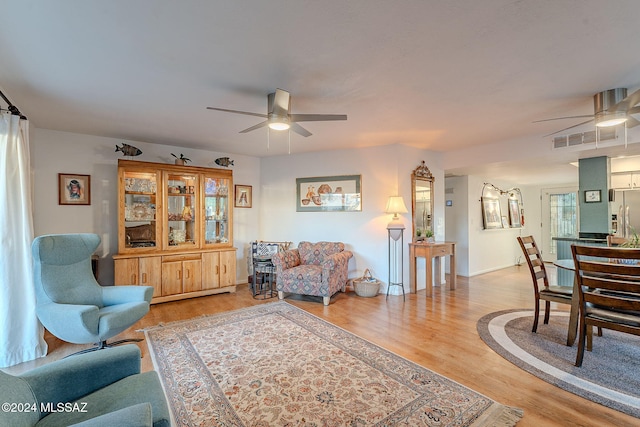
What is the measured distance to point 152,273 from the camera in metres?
4.21

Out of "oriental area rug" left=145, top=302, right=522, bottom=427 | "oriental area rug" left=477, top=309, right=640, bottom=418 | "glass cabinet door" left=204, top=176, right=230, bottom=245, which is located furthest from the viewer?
"glass cabinet door" left=204, top=176, right=230, bottom=245

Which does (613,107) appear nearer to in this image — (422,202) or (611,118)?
(611,118)

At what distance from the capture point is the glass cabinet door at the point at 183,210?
4.57m

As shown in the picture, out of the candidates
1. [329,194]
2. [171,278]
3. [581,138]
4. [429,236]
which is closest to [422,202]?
[429,236]

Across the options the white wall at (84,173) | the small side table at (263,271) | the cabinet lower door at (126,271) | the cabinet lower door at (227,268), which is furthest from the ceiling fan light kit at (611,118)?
the cabinet lower door at (126,271)

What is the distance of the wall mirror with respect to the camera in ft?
16.2

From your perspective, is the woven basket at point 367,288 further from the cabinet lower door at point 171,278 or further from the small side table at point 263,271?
the cabinet lower door at point 171,278

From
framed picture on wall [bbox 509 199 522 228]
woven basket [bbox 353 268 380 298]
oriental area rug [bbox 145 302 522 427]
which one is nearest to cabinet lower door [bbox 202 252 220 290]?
oriental area rug [bbox 145 302 522 427]

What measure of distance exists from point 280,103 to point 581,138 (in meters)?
4.03

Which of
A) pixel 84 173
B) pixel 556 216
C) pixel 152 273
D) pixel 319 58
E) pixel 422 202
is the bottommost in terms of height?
pixel 152 273

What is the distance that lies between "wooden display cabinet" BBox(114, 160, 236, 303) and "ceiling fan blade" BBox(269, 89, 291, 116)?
2.57 meters

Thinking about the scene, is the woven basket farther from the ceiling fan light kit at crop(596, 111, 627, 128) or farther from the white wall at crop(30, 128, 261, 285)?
the white wall at crop(30, 128, 261, 285)

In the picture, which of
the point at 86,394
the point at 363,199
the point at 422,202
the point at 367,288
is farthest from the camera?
the point at 422,202

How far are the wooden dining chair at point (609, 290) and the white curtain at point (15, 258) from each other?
4.87 metres
